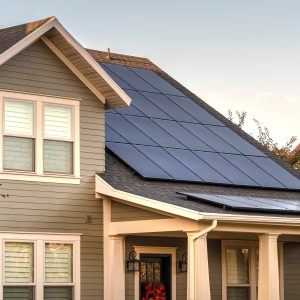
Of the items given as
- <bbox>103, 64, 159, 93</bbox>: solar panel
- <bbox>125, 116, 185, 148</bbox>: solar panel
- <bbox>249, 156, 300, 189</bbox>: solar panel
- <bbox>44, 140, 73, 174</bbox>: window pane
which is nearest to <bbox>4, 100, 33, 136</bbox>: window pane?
<bbox>44, 140, 73, 174</bbox>: window pane

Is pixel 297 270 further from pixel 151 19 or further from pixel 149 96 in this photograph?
pixel 151 19

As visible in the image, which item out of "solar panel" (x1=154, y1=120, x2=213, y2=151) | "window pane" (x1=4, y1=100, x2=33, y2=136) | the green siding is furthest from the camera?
"solar panel" (x1=154, y1=120, x2=213, y2=151)

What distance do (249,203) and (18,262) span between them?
4938mm

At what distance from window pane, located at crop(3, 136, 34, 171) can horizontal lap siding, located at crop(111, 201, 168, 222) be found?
200 centimetres

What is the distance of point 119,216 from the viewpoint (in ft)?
81.1

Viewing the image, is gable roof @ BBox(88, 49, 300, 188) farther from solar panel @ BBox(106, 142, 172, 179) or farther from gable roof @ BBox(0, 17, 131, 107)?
gable roof @ BBox(0, 17, 131, 107)

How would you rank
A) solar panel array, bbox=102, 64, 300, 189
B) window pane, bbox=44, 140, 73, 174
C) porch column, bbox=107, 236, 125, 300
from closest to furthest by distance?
window pane, bbox=44, 140, 73, 174
porch column, bbox=107, 236, 125, 300
solar panel array, bbox=102, 64, 300, 189

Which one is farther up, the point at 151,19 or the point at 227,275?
the point at 151,19

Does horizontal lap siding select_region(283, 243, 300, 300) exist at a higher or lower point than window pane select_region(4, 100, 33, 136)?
lower

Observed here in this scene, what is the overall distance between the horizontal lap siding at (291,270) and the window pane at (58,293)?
6603 mm

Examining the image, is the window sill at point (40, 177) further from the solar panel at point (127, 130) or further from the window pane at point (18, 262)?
the solar panel at point (127, 130)

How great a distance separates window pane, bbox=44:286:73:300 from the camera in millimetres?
24141

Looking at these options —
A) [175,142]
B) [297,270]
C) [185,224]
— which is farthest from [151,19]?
[185,224]

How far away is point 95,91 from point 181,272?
4.61 m
